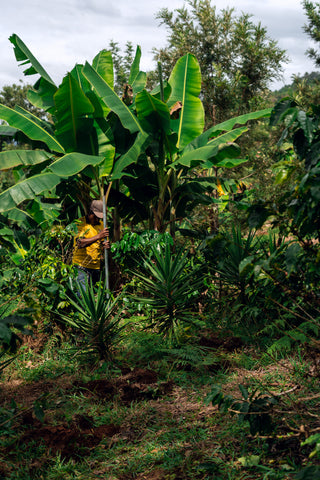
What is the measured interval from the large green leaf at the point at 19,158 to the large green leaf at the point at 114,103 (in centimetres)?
139

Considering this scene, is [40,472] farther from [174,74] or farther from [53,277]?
[174,74]

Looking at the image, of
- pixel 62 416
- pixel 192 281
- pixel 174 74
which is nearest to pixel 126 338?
pixel 192 281

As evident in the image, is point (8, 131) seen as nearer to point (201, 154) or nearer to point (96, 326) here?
point (201, 154)

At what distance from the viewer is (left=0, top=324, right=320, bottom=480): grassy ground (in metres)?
3.11

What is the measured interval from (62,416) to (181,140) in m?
5.34

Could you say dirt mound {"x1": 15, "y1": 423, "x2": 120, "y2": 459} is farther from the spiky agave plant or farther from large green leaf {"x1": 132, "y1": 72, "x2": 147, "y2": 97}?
large green leaf {"x1": 132, "y1": 72, "x2": 147, "y2": 97}

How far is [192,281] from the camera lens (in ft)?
21.2

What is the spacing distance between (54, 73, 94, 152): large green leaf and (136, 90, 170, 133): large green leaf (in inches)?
31.2

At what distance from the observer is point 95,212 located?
7172 mm

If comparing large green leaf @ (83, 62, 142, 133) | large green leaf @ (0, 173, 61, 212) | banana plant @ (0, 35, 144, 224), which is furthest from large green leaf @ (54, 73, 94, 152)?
large green leaf @ (0, 173, 61, 212)

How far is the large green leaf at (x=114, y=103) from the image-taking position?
24.0 feet

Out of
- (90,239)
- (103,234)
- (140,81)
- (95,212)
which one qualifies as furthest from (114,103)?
(90,239)

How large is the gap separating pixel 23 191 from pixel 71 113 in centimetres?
155

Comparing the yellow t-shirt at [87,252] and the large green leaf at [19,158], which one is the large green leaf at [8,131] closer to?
the large green leaf at [19,158]
